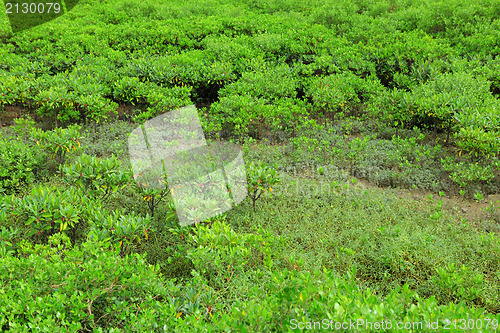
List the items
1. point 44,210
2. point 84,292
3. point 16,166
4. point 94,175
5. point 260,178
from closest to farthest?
point 84,292 < point 44,210 < point 94,175 < point 260,178 < point 16,166

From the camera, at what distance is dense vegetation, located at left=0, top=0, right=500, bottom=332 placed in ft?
9.93

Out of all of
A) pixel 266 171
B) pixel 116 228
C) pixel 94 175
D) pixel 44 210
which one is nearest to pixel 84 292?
pixel 116 228

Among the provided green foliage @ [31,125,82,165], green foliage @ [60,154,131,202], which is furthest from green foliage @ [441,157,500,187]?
green foliage @ [31,125,82,165]

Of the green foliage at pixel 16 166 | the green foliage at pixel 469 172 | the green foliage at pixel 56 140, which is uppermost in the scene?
the green foliage at pixel 56 140

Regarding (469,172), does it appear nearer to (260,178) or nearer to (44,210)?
(260,178)

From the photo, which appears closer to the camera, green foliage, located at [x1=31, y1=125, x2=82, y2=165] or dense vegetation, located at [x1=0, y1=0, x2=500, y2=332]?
dense vegetation, located at [x1=0, y1=0, x2=500, y2=332]

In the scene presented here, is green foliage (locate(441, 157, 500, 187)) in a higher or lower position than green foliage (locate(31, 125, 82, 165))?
lower

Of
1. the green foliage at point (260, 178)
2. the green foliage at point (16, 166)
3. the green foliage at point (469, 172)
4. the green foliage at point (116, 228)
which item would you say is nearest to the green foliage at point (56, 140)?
the green foliage at point (16, 166)

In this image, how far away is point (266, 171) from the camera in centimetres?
499

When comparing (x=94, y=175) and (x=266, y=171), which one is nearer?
(x=94, y=175)

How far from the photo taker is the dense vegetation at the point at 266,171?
9.93 feet

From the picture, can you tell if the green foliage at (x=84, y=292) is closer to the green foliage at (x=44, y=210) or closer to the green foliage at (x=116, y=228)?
the green foliage at (x=116, y=228)

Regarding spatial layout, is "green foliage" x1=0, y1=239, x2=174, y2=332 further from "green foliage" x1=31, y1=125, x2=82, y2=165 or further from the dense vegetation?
"green foliage" x1=31, y1=125, x2=82, y2=165

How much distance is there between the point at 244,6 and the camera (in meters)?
15.0
